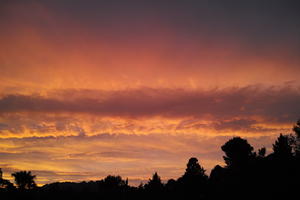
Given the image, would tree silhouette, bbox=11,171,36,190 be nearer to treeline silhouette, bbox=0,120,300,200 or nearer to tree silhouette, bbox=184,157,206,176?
treeline silhouette, bbox=0,120,300,200

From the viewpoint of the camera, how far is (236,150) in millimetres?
72438

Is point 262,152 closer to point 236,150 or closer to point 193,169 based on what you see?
point 236,150

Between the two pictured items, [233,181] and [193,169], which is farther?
[193,169]

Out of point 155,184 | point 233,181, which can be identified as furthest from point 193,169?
point 233,181

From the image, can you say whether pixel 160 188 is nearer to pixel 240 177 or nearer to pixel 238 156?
pixel 238 156

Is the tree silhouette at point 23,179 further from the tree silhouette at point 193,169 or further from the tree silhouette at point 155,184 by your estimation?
the tree silhouette at point 193,169

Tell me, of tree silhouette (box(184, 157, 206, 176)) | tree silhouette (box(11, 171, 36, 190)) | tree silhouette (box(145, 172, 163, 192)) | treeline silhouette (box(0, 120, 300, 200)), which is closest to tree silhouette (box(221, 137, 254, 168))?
treeline silhouette (box(0, 120, 300, 200))

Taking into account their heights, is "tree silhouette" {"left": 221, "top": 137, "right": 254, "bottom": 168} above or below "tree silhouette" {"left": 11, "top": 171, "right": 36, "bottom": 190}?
above

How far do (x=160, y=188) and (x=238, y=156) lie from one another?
1067 inches

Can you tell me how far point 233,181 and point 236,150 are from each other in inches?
850

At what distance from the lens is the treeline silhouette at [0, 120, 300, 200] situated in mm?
42062

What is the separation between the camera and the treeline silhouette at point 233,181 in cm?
4206

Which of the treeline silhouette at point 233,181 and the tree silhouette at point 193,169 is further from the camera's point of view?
the tree silhouette at point 193,169

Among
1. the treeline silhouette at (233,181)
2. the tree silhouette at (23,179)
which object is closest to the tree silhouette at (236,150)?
the treeline silhouette at (233,181)
